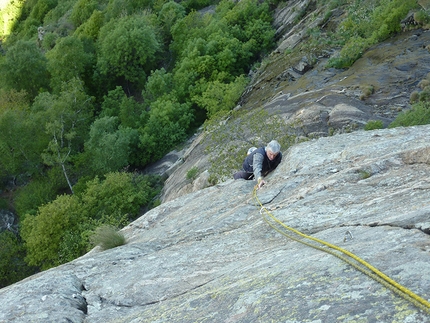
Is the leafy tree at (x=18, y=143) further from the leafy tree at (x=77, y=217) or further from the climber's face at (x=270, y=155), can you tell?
the climber's face at (x=270, y=155)

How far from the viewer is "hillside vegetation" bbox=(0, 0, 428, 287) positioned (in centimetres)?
3008

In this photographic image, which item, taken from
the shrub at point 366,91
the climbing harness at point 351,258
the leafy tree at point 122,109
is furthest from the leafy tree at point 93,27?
the climbing harness at point 351,258

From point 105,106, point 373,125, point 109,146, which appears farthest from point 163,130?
point 373,125

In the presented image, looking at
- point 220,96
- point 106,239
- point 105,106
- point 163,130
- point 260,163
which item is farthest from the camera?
point 105,106

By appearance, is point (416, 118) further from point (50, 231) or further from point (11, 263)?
point (11, 263)

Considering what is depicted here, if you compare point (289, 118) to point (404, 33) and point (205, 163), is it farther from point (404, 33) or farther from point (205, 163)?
point (404, 33)

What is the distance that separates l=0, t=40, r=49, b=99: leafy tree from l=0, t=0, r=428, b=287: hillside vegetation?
0.38ft

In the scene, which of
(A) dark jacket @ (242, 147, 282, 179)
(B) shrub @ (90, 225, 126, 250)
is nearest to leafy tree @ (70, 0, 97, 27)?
(A) dark jacket @ (242, 147, 282, 179)

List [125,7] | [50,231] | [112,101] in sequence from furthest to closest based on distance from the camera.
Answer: [125,7] → [112,101] → [50,231]

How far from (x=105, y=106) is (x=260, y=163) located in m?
38.2

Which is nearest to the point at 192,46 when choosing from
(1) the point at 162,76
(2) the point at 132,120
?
(1) the point at 162,76

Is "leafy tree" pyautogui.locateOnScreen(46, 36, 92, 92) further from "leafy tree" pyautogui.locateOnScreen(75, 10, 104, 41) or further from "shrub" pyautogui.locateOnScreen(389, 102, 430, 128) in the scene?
"shrub" pyautogui.locateOnScreen(389, 102, 430, 128)

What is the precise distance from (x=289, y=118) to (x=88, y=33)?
43399mm

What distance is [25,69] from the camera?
4541cm
